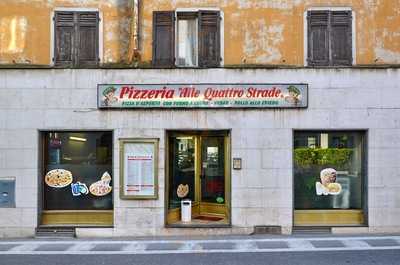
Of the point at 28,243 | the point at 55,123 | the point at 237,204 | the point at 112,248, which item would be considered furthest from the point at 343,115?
the point at 28,243

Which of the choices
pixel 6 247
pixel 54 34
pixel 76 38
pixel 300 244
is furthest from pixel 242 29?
pixel 6 247

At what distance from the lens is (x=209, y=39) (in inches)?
507

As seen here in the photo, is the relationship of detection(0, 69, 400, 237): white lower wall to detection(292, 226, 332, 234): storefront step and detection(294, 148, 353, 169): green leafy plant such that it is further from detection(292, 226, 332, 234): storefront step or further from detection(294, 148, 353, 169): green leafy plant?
detection(294, 148, 353, 169): green leafy plant

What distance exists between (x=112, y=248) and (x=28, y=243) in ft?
7.15

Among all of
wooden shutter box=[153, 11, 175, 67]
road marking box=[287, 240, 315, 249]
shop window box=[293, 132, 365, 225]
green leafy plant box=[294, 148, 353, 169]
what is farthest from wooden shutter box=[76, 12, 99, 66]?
road marking box=[287, 240, 315, 249]

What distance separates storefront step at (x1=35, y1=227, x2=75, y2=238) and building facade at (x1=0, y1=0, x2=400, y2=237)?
0.13 metres

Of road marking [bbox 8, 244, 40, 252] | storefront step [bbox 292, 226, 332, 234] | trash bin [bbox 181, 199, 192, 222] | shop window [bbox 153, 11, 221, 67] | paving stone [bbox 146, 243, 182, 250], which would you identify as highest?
shop window [bbox 153, 11, 221, 67]

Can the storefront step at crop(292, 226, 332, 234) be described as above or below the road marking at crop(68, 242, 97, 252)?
above

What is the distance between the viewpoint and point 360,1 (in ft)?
42.2

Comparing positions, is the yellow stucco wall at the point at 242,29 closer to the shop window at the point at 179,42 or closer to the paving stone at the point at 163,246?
the shop window at the point at 179,42

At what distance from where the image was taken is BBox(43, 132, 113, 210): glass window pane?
13.0 meters

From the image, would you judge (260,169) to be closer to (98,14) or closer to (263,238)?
(263,238)

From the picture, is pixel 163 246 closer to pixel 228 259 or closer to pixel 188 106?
pixel 228 259

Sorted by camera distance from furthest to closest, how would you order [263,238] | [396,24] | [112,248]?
[396,24] → [263,238] → [112,248]
